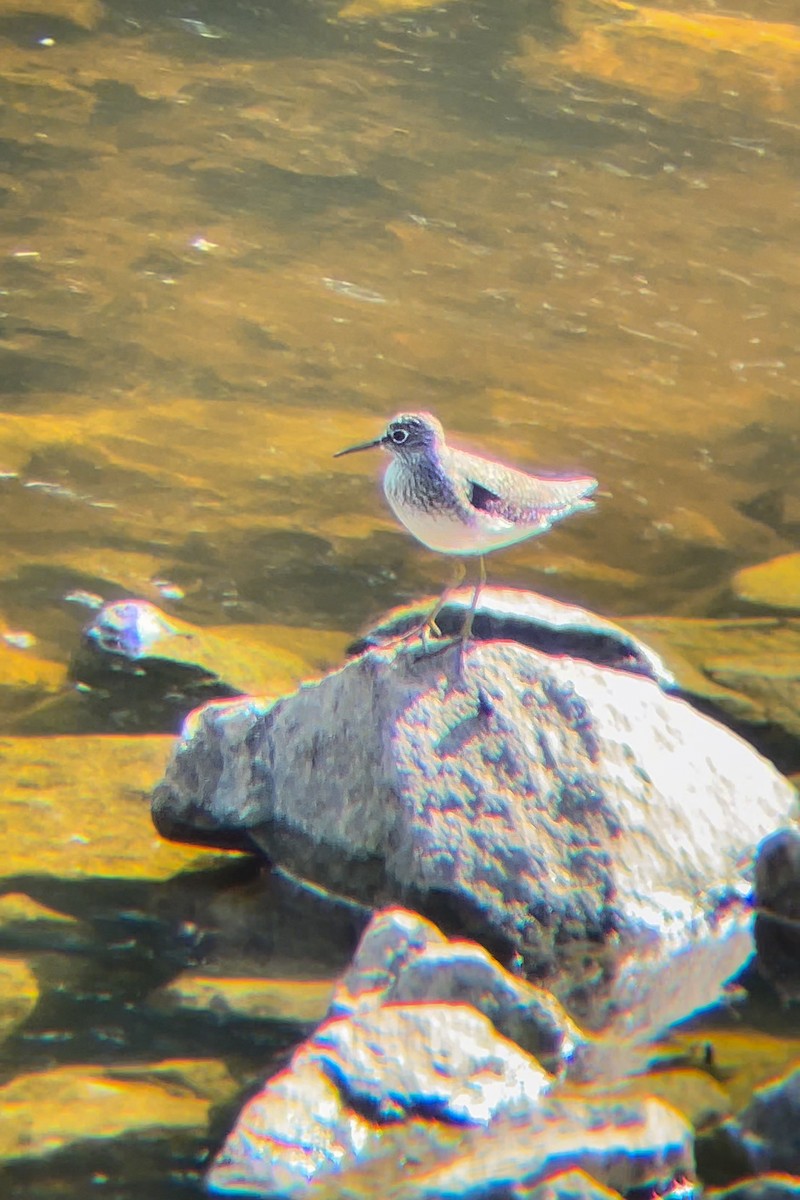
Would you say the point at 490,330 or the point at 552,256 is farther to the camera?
the point at 552,256

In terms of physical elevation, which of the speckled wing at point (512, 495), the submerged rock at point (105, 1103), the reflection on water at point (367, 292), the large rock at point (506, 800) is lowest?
the reflection on water at point (367, 292)

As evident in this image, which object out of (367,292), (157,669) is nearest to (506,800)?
(157,669)

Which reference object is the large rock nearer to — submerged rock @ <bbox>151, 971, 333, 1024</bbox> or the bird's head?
submerged rock @ <bbox>151, 971, 333, 1024</bbox>

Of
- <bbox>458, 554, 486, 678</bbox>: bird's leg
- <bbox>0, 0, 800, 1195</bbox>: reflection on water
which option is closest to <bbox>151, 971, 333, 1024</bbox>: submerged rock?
<bbox>458, 554, 486, 678</bbox>: bird's leg

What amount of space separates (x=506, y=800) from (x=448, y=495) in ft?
3.12

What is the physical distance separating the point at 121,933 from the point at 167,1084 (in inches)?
29.7

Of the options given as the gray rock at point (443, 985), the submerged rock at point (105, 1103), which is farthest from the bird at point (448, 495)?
the submerged rock at point (105, 1103)

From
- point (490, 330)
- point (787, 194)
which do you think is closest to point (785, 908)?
point (490, 330)

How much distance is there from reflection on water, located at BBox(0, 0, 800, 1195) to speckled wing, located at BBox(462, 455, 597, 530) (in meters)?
1.65

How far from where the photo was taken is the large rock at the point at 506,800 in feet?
16.3

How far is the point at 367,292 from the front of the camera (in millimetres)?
10797

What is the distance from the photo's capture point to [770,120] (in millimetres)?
14562

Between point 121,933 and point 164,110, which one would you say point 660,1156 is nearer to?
point 121,933

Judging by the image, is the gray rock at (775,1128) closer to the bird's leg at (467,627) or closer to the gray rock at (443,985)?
the gray rock at (443,985)
